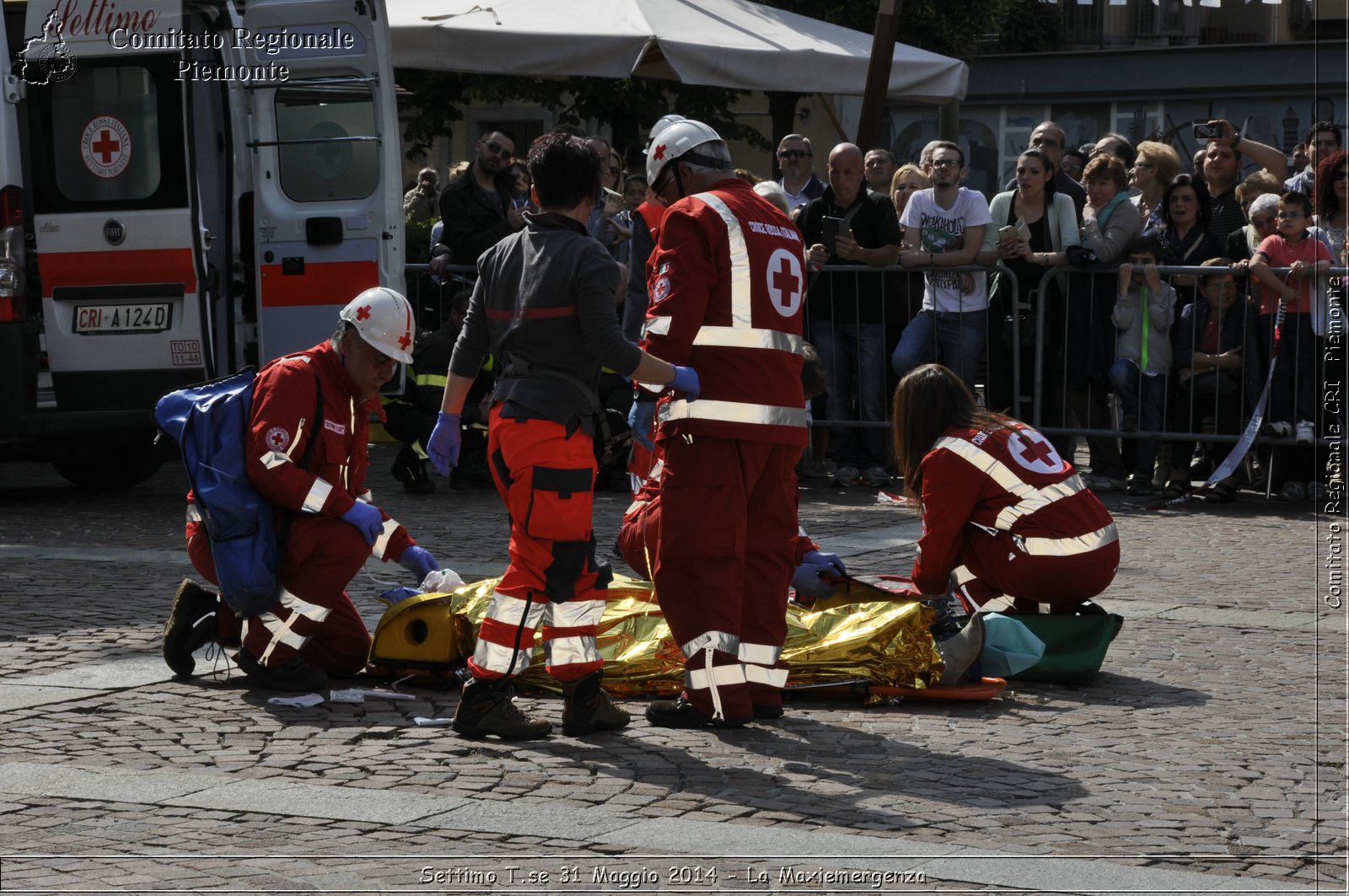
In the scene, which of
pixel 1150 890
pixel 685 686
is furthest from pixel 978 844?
pixel 685 686

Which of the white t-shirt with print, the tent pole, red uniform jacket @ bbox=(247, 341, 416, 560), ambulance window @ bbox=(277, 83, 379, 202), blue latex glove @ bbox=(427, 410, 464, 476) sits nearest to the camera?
blue latex glove @ bbox=(427, 410, 464, 476)

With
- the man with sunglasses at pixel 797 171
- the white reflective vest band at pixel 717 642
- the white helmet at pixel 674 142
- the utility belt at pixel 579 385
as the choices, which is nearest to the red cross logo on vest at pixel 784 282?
the white helmet at pixel 674 142

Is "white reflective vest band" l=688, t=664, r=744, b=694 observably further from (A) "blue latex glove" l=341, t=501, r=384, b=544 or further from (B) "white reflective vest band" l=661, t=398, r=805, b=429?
(A) "blue latex glove" l=341, t=501, r=384, b=544

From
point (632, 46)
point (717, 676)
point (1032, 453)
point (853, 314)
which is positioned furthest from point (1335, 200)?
point (717, 676)

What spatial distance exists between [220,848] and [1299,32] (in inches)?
1250

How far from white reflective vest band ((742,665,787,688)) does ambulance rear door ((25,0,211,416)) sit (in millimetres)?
5760

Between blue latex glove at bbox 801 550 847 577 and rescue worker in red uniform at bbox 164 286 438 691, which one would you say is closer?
rescue worker in red uniform at bbox 164 286 438 691

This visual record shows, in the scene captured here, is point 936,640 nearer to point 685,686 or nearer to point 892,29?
point 685,686

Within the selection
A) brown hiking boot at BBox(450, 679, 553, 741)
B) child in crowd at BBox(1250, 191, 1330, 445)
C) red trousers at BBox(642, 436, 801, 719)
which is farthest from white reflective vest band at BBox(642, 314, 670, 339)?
child in crowd at BBox(1250, 191, 1330, 445)

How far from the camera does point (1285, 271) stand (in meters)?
11.4

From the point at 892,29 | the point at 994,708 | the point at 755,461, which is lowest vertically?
the point at 994,708

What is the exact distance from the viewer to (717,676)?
19.5 ft

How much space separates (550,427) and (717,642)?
867mm

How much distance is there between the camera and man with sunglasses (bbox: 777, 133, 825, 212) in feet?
41.8
